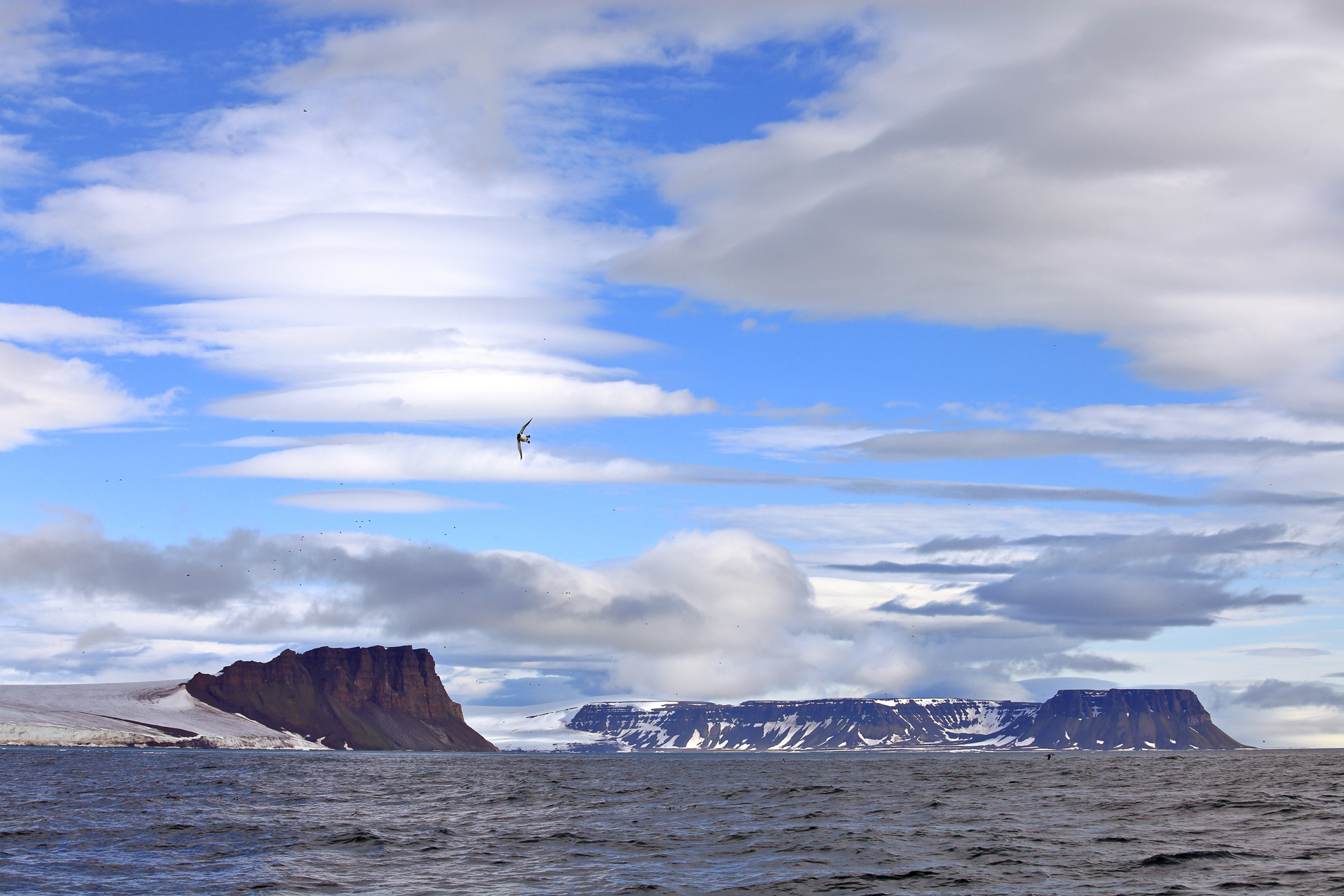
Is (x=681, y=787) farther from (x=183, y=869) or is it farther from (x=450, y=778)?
(x=183, y=869)

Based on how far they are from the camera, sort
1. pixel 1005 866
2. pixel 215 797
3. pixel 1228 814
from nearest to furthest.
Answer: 1. pixel 1005 866
2. pixel 1228 814
3. pixel 215 797

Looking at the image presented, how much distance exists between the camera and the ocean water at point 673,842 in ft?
160

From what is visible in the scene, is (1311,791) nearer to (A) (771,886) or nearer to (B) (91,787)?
(A) (771,886)

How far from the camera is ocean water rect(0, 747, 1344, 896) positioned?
4884 centimetres

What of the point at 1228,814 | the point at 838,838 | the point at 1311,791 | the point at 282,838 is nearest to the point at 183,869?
the point at 282,838

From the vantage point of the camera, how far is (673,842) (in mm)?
66125

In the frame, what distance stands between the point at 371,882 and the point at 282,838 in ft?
67.4

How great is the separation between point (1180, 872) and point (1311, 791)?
8442 cm

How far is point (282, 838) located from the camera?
6744cm

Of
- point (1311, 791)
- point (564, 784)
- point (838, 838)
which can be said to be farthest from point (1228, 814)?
point (564, 784)

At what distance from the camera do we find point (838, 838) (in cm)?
6719

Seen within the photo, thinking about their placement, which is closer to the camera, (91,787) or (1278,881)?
(1278,881)

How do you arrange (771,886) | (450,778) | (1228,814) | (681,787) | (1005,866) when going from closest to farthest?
(771,886) < (1005,866) < (1228,814) < (681,787) < (450,778)

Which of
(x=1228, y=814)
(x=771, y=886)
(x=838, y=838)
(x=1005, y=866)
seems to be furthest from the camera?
(x=1228, y=814)
